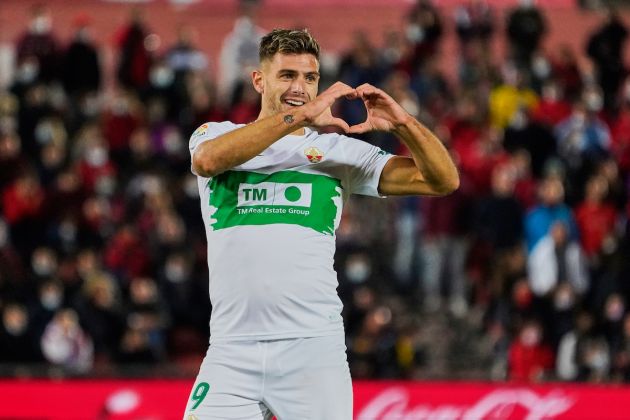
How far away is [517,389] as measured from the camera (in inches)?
497

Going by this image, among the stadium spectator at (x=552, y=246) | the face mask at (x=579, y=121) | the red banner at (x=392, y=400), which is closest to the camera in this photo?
the red banner at (x=392, y=400)

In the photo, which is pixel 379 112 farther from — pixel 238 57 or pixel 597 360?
pixel 238 57

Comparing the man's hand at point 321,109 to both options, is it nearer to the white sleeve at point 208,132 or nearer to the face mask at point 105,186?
the white sleeve at point 208,132

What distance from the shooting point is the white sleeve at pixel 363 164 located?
19.1ft

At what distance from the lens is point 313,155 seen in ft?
18.8

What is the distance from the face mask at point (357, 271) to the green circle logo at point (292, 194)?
32.6 feet

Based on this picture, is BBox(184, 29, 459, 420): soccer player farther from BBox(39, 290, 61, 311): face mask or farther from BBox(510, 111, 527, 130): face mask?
BBox(510, 111, 527, 130): face mask

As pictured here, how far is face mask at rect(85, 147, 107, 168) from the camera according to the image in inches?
689

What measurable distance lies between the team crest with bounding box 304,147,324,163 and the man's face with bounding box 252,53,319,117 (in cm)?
22

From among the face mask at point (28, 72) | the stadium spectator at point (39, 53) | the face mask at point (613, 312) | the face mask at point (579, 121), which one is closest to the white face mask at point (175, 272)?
the face mask at point (28, 72)

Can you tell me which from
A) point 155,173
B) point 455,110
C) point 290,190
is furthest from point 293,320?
point 455,110

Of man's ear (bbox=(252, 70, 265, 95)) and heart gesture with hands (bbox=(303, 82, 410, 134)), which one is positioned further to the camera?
man's ear (bbox=(252, 70, 265, 95))

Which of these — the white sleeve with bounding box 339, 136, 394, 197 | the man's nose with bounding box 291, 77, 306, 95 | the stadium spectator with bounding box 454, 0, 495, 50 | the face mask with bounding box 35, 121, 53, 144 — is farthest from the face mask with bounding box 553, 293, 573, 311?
the man's nose with bounding box 291, 77, 306, 95

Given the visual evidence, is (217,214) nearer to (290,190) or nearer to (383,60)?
(290,190)
